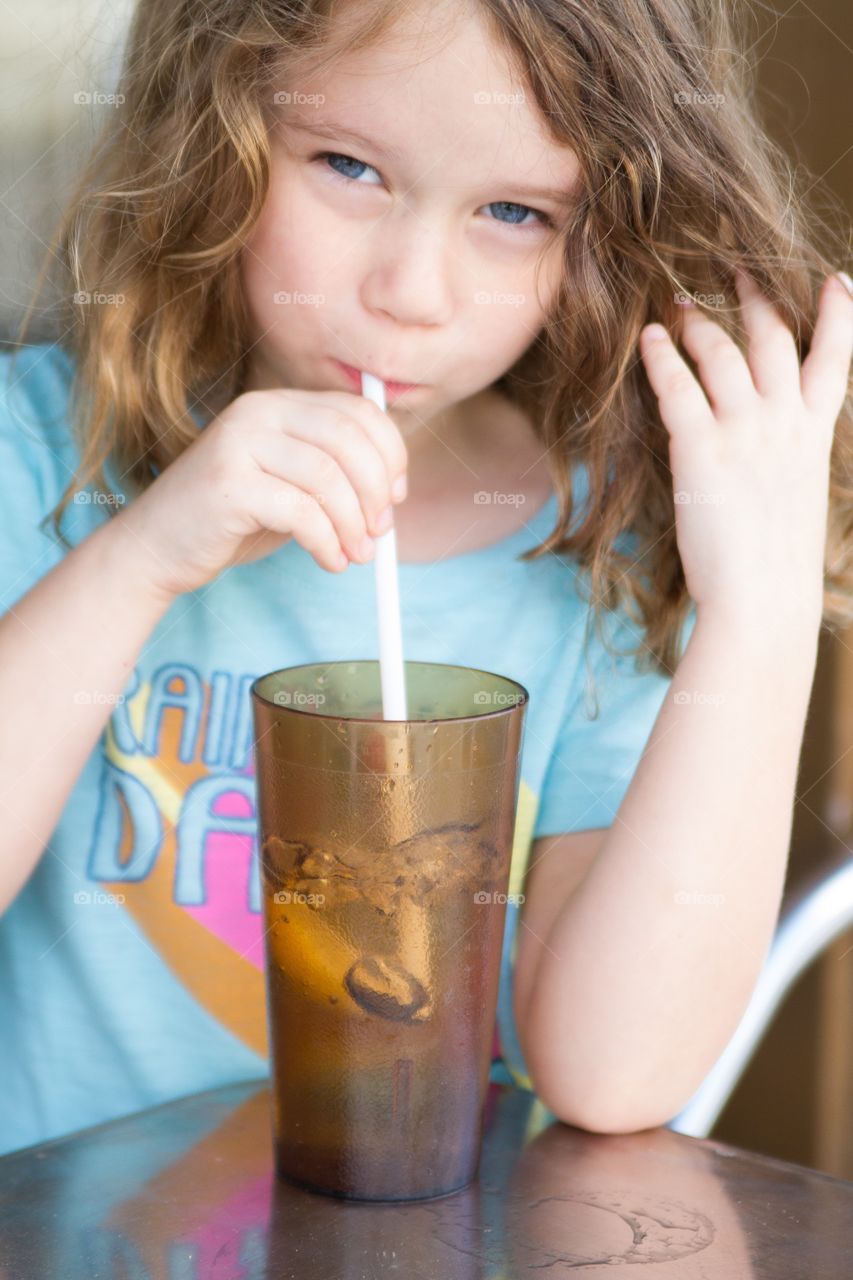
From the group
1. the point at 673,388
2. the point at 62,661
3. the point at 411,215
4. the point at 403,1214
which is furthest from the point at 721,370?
the point at 403,1214

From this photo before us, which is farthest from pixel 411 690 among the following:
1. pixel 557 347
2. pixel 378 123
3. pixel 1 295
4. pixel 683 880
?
pixel 1 295

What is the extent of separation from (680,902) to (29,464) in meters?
0.63

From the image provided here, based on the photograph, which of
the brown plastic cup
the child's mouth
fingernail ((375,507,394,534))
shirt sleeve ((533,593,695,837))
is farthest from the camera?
shirt sleeve ((533,593,695,837))

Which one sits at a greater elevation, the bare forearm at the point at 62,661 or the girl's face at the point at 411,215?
the girl's face at the point at 411,215

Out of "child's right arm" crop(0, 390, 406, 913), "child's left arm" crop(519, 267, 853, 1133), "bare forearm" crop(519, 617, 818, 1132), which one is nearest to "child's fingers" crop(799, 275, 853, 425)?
"child's left arm" crop(519, 267, 853, 1133)

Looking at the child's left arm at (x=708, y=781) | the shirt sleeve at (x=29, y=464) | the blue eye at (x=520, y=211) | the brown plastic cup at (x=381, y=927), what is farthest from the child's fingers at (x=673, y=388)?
the shirt sleeve at (x=29, y=464)

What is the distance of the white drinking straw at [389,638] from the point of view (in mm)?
701

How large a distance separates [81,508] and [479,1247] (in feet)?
2.29

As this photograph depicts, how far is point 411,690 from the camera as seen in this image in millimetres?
745

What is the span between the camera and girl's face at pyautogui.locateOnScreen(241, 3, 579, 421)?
86cm

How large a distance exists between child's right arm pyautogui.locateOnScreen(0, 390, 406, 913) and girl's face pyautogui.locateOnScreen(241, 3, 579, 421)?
0.08 m

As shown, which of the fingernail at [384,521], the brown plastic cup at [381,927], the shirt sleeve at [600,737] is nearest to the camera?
the brown plastic cup at [381,927]

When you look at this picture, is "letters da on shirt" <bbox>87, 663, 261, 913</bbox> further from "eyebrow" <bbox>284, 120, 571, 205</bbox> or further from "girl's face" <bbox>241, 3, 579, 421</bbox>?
"eyebrow" <bbox>284, 120, 571, 205</bbox>

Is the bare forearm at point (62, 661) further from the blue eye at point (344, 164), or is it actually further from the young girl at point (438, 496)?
the blue eye at point (344, 164)
